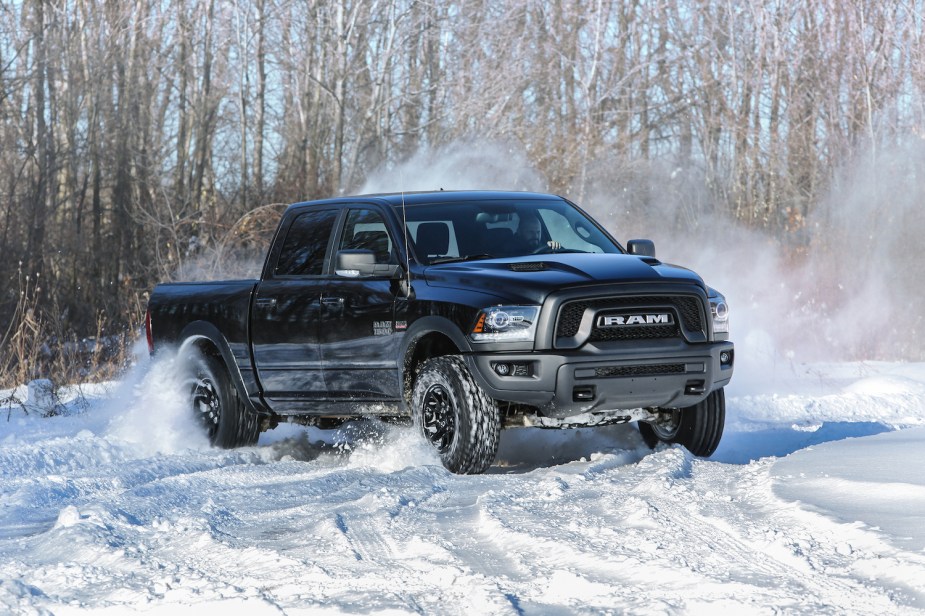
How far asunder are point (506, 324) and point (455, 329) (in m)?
0.37

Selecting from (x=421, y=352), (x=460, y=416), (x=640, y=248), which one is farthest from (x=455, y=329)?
(x=640, y=248)

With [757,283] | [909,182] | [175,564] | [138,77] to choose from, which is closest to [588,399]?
[175,564]

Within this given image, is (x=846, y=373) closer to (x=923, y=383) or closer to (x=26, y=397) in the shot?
(x=923, y=383)

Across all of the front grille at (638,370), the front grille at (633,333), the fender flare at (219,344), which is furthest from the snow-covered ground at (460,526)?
the front grille at (633,333)

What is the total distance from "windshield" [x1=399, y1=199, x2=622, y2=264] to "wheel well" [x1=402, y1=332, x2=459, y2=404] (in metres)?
0.52

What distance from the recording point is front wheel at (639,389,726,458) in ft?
28.1

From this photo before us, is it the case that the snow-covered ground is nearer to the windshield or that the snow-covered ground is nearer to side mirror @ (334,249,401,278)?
side mirror @ (334,249,401,278)

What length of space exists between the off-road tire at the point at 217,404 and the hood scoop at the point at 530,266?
8.90 feet

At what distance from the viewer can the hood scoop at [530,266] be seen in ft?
25.7

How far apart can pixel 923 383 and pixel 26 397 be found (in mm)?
8612

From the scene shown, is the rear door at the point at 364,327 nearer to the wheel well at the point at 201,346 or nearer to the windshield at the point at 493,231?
the windshield at the point at 493,231

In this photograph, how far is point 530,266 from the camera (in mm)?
7891

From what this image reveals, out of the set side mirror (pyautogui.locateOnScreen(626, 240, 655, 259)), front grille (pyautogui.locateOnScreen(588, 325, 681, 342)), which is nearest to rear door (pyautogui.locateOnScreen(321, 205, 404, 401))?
front grille (pyautogui.locateOnScreen(588, 325, 681, 342))

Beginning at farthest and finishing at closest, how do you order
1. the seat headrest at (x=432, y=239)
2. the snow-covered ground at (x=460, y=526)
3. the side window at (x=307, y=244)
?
the side window at (x=307, y=244) < the seat headrest at (x=432, y=239) < the snow-covered ground at (x=460, y=526)
